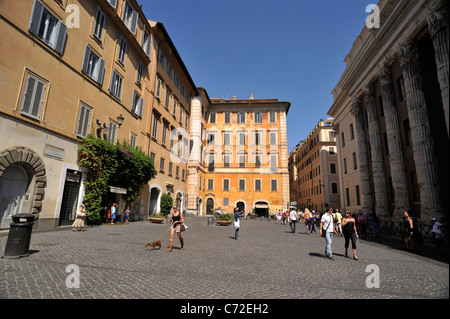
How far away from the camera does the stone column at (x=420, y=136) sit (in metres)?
13.2

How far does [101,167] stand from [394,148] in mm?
20968

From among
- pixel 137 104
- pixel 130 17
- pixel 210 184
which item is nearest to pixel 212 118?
pixel 210 184

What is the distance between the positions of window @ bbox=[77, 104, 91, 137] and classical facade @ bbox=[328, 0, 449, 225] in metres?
17.7

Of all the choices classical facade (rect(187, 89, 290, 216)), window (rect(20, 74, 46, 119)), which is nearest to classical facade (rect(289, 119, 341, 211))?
classical facade (rect(187, 89, 290, 216))

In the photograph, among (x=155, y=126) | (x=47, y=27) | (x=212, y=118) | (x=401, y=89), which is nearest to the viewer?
(x=47, y=27)

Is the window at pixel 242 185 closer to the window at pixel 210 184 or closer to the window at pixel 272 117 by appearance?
the window at pixel 210 184

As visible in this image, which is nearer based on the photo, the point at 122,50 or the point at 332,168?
the point at 122,50

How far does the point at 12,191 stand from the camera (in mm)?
11141

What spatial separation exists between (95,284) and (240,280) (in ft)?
9.77

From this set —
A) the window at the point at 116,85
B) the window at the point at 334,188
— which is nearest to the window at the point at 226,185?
the window at the point at 334,188

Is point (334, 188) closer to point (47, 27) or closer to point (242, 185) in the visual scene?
point (242, 185)

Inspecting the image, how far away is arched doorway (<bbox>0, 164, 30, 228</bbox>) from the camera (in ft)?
35.2

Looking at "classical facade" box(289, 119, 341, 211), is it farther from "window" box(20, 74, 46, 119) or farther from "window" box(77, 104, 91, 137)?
"window" box(20, 74, 46, 119)

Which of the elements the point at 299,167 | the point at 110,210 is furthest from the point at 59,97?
the point at 299,167
